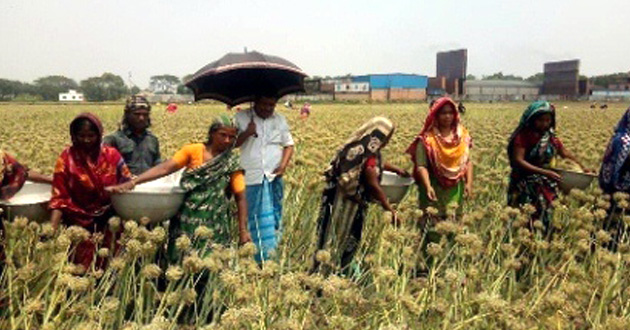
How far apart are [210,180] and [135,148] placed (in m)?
1.41

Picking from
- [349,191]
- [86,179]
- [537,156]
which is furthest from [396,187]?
[86,179]

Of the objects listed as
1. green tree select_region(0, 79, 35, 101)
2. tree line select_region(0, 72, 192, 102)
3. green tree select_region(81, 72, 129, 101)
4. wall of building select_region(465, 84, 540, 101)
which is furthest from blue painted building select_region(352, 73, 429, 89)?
green tree select_region(0, 79, 35, 101)

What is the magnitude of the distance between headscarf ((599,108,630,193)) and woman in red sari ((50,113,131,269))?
3652mm

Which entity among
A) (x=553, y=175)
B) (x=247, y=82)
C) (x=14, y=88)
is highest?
(x=14, y=88)

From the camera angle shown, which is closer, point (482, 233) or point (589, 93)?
point (482, 233)

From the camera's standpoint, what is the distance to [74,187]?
338 cm

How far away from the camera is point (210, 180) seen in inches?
132

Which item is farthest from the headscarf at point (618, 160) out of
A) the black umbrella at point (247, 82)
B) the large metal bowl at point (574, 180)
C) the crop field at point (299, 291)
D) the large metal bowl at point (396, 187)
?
the black umbrella at point (247, 82)

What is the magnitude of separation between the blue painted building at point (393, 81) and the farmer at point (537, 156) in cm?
7102

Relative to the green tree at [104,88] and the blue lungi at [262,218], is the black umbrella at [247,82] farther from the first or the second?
the green tree at [104,88]

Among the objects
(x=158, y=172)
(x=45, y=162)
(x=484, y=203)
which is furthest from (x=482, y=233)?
(x=45, y=162)

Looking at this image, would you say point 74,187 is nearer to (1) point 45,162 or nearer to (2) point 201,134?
(1) point 45,162

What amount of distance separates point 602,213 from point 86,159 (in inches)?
129

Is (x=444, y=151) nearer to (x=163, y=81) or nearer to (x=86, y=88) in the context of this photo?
(x=86, y=88)
